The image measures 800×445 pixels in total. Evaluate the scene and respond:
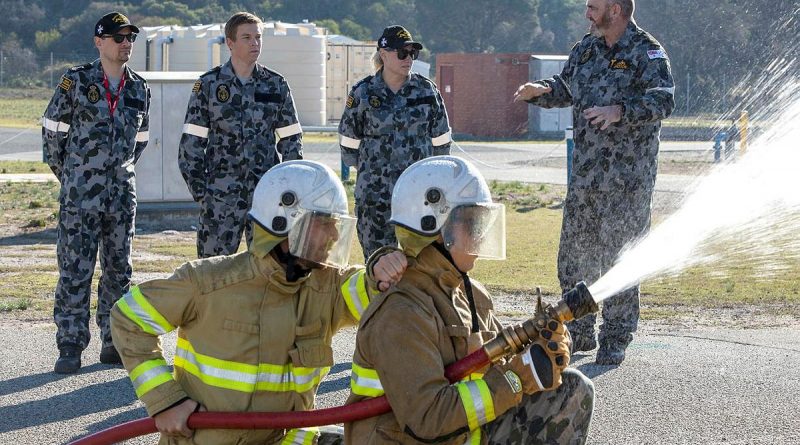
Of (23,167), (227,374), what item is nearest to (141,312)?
(227,374)

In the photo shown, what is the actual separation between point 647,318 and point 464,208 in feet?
17.7

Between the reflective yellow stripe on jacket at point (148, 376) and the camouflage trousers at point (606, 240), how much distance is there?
146 inches

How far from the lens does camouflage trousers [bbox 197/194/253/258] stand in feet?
25.0

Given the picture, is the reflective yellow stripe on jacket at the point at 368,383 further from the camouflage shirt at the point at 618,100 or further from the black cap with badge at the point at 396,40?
the black cap with badge at the point at 396,40

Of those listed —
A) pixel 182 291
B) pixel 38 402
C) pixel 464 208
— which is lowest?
pixel 38 402

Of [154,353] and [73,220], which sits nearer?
[154,353]

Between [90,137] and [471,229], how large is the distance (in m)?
3.99

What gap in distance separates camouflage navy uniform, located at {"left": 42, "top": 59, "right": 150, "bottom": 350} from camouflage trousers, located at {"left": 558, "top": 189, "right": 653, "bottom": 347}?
109 inches

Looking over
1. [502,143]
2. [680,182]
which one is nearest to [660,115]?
[680,182]

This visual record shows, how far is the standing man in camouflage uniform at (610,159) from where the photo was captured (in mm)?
7406

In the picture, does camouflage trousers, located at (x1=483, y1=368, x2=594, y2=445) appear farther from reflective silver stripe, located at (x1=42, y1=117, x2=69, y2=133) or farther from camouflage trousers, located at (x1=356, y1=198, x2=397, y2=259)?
reflective silver stripe, located at (x1=42, y1=117, x2=69, y2=133)

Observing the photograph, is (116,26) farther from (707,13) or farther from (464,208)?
(707,13)

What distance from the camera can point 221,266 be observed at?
4547mm

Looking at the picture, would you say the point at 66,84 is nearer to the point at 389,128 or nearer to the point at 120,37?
the point at 120,37
